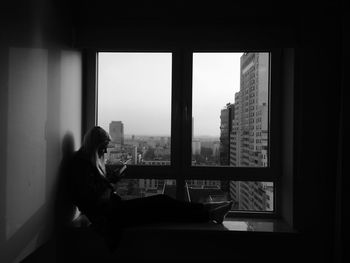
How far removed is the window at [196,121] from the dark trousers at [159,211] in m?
0.29

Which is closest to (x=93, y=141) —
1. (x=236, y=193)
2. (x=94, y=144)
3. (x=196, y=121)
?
(x=94, y=144)

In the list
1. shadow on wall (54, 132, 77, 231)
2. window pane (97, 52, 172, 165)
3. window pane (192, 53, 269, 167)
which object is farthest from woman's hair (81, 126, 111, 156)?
window pane (192, 53, 269, 167)

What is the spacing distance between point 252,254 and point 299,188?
22.3 inches

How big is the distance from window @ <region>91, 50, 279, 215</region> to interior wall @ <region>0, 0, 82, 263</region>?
536 millimetres

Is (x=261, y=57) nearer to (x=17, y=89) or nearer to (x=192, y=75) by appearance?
(x=192, y=75)

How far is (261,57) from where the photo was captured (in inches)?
95.0

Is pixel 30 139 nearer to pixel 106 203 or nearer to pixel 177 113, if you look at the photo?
pixel 106 203

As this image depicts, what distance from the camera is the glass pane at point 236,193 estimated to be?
2.42 m

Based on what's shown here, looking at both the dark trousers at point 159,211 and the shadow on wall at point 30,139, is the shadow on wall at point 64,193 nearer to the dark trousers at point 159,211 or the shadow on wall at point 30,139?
the shadow on wall at point 30,139

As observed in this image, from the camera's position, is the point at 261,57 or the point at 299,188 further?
the point at 261,57

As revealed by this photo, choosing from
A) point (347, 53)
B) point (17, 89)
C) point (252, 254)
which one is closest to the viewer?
point (17, 89)

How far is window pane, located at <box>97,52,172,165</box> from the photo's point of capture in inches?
96.1

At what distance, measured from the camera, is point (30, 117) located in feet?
5.06

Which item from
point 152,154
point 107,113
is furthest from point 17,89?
point 152,154
